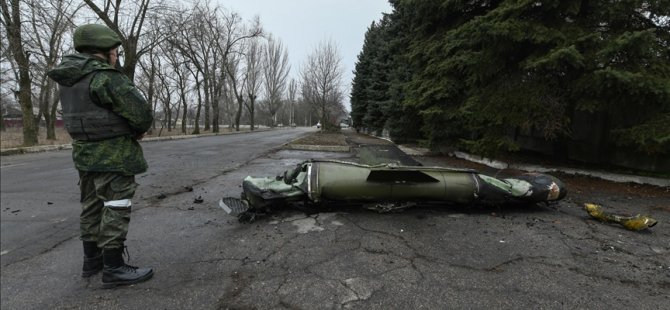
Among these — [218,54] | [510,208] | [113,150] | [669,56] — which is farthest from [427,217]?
[218,54]

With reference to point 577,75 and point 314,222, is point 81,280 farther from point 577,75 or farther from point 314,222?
point 577,75

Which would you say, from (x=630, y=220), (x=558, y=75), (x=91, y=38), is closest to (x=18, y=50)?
(x=91, y=38)

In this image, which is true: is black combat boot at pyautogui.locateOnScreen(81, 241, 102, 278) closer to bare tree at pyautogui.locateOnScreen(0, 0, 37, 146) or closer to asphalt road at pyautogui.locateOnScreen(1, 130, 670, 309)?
asphalt road at pyautogui.locateOnScreen(1, 130, 670, 309)

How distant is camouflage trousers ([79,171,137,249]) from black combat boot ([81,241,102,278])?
9 centimetres

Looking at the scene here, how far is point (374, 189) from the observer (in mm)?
3885

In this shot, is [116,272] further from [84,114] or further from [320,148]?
[320,148]

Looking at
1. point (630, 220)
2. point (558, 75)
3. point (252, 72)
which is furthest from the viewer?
point (252, 72)

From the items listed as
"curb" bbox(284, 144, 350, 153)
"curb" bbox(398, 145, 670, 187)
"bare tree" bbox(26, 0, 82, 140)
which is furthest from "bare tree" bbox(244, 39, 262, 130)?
"curb" bbox(398, 145, 670, 187)

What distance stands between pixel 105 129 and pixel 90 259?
1053mm

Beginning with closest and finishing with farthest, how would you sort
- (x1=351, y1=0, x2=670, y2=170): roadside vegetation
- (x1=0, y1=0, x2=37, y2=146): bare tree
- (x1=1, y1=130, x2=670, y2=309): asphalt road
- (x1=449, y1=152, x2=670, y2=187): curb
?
(x1=1, y1=130, x2=670, y2=309): asphalt road
(x1=351, y1=0, x2=670, y2=170): roadside vegetation
(x1=449, y1=152, x2=670, y2=187): curb
(x1=0, y1=0, x2=37, y2=146): bare tree

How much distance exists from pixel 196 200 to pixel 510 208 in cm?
427

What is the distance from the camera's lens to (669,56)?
5.95 metres

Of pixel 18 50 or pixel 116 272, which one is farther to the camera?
pixel 18 50

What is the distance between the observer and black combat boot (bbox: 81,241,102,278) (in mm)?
2680
